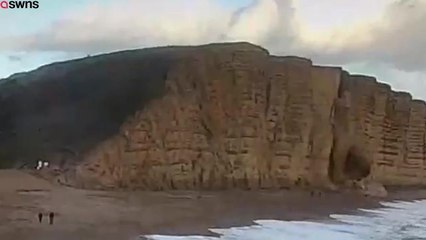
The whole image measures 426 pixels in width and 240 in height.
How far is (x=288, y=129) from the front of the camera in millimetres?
22953

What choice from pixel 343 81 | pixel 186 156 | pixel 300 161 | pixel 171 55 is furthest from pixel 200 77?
pixel 343 81

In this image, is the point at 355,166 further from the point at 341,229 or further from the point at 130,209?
the point at 130,209

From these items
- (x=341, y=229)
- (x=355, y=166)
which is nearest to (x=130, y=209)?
(x=341, y=229)

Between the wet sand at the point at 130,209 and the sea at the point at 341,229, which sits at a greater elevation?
the wet sand at the point at 130,209

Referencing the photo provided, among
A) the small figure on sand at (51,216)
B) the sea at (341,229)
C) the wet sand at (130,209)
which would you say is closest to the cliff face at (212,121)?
the wet sand at (130,209)

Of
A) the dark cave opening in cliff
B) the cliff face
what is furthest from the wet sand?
the dark cave opening in cliff

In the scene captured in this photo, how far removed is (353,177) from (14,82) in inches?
440

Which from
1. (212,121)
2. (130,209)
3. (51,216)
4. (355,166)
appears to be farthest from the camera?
(355,166)

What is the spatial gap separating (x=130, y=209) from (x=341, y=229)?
→ 13.5 ft

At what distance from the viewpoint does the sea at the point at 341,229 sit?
12492 mm

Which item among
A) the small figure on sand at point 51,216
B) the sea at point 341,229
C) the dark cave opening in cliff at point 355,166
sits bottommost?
the sea at point 341,229

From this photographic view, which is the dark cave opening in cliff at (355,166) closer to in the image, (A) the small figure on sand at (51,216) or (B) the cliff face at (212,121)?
(B) the cliff face at (212,121)

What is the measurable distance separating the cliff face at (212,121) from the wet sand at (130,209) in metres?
Result: 1.08

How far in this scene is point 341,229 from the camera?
14.4 m
